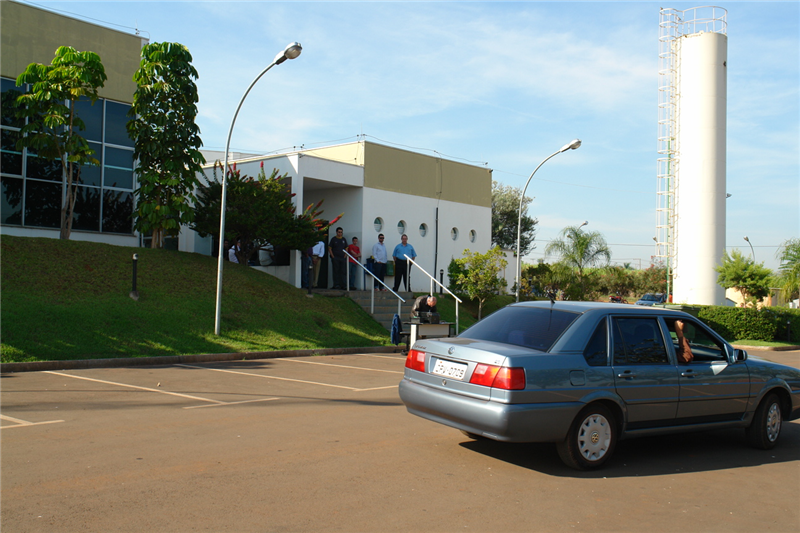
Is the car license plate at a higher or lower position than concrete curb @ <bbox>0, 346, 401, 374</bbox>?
higher

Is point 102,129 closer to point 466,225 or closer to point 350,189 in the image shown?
point 350,189

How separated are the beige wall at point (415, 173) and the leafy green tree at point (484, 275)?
4358 millimetres

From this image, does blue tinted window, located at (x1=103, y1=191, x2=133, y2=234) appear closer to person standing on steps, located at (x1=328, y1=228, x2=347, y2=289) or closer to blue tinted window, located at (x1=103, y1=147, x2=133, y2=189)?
blue tinted window, located at (x1=103, y1=147, x2=133, y2=189)

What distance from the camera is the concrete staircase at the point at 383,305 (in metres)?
21.4

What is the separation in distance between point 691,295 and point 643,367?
32814mm

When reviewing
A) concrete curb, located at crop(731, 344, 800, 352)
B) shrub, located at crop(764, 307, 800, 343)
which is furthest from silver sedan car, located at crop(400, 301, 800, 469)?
shrub, located at crop(764, 307, 800, 343)

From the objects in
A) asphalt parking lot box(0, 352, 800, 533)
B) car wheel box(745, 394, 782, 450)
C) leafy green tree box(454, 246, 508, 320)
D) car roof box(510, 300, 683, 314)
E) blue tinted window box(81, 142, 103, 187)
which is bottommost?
asphalt parking lot box(0, 352, 800, 533)

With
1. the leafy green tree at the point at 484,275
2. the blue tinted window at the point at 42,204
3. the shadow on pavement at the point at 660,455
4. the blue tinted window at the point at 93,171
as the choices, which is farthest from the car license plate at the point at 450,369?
the blue tinted window at the point at 93,171

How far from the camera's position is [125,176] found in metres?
22.1

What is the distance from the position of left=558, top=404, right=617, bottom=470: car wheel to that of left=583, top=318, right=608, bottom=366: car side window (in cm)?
40

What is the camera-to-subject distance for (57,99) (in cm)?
1841

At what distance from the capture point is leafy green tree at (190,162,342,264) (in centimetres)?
2039

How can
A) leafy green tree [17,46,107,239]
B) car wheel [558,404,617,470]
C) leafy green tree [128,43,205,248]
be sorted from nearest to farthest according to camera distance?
car wheel [558,404,617,470] < leafy green tree [17,46,107,239] < leafy green tree [128,43,205,248]

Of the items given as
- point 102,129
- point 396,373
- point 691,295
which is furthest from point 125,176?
point 691,295
